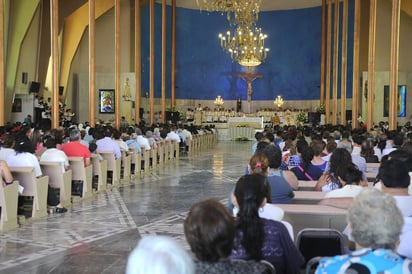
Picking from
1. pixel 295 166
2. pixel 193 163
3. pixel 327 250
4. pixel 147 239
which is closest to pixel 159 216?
pixel 295 166

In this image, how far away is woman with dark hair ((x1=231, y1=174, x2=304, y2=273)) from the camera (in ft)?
10.7

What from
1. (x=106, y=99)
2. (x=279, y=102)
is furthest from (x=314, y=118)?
(x=106, y=99)

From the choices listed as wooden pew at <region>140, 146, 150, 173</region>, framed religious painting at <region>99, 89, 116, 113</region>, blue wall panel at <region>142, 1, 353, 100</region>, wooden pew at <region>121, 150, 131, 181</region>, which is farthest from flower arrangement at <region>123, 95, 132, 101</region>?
wooden pew at <region>121, 150, 131, 181</region>

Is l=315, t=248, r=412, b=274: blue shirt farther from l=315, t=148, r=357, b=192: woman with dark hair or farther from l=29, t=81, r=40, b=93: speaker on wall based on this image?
l=29, t=81, r=40, b=93: speaker on wall

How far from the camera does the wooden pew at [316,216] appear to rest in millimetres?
4566

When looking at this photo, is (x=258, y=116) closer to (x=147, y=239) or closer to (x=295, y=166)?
(x=295, y=166)

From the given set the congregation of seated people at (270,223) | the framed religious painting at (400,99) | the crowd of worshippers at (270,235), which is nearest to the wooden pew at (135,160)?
the congregation of seated people at (270,223)

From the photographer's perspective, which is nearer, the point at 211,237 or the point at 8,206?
the point at 211,237

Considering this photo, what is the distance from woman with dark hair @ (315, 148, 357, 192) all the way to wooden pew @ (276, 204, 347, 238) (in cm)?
84

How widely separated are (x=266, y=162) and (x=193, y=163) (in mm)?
11528

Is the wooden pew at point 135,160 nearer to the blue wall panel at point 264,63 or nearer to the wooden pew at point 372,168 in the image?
the wooden pew at point 372,168

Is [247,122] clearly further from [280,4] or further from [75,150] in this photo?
[75,150]

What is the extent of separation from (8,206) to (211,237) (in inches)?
213

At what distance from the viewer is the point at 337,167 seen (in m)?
5.73
